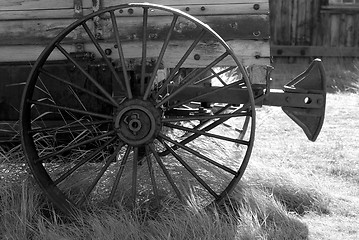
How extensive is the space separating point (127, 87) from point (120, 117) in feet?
0.73

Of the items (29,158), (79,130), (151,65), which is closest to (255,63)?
(151,65)

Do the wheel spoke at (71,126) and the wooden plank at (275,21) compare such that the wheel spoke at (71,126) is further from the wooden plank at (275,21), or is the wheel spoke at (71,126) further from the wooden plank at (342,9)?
the wooden plank at (342,9)

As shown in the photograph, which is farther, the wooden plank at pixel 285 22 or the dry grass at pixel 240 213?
the wooden plank at pixel 285 22

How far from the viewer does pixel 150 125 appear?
4816 mm

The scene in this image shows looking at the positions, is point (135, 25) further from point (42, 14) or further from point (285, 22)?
point (285, 22)

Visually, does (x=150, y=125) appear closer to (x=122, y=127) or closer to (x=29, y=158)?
(x=122, y=127)

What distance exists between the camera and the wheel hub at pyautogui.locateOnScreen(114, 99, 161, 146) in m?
4.79

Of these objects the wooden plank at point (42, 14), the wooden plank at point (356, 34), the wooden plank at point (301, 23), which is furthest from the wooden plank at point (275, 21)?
the wooden plank at point (42, 14)

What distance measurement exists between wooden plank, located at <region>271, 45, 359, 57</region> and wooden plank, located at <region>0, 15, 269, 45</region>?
25.9 feet

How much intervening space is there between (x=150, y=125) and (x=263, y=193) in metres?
1.18

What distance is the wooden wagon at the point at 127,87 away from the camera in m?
4.85

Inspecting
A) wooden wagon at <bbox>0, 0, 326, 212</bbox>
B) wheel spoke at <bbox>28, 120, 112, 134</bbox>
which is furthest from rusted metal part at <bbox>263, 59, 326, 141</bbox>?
wheel spoke at <bbox>28, 120, 112, 134</bbox>

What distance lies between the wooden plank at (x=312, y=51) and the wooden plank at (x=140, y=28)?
7888mm

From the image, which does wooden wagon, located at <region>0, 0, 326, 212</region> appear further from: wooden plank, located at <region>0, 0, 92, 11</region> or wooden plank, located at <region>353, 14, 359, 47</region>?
wooden plank, located at <region>353, 14, 359, 47</region>
